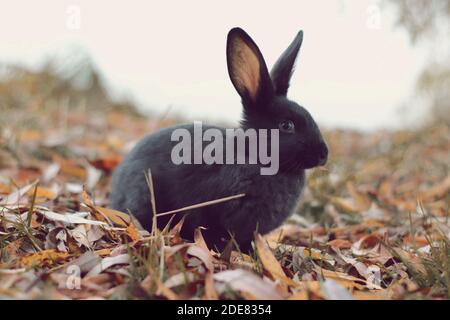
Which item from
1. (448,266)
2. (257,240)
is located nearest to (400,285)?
(448,266)

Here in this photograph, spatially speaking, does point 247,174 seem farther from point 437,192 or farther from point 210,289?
point 437,192

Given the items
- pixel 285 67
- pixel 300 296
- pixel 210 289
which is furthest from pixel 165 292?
pixel 285 67

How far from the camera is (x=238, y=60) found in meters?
3.03

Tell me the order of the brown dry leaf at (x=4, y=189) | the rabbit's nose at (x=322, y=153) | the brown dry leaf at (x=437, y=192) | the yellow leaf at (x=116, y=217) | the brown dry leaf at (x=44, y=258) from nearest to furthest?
the brown dry leaf at (x=44, y=258) → the yellow leaf at (x=116, y=217) → the rabbit's nose at (x=322, y=153) → the brown dry leaf at (x=4, y=189) → the brown dry leaf at (x=437, y=192)

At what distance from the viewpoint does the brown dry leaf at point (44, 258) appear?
7.41 feet

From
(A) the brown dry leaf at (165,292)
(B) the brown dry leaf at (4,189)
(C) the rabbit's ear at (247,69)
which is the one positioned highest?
(C) the rabbit's ear at (247,69)

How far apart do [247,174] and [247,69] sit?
1.84 ft

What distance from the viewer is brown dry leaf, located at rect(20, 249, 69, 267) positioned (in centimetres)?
226

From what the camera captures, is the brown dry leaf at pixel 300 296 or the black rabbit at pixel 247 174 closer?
the brown dry leaf at pixel 300 296

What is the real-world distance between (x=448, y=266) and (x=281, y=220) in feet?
3.56

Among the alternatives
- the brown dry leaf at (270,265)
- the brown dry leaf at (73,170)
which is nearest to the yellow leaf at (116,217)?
the brown dry leaf at (270,265)

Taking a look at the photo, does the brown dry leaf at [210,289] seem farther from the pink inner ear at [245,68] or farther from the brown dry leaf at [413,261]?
the pink inner ear at [245,68]

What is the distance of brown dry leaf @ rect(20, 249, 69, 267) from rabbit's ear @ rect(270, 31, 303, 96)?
5.01 ft
